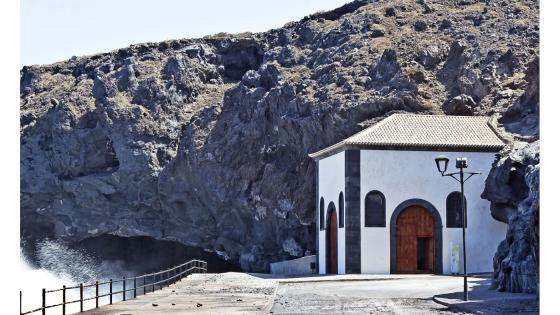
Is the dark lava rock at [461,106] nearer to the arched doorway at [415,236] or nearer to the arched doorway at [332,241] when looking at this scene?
the arched doorway at [332,241]

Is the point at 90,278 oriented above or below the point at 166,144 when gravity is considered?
below

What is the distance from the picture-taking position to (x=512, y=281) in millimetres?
26641

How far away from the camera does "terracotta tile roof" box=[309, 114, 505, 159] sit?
44906 millimetres

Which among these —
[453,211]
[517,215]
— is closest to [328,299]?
[517,215]

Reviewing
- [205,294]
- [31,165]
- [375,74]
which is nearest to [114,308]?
[205,294]

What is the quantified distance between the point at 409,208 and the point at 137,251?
123ft

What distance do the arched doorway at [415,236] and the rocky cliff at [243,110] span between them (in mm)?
11137

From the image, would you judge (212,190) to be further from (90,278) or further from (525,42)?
(525,42)

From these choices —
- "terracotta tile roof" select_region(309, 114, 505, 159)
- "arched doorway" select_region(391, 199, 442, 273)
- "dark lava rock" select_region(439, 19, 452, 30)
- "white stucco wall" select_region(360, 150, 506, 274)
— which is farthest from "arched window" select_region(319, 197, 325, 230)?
"dark lava rock" select_region(439, 19, 452, 30)

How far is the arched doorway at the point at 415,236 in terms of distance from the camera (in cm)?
4472

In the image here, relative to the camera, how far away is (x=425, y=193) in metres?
45.0

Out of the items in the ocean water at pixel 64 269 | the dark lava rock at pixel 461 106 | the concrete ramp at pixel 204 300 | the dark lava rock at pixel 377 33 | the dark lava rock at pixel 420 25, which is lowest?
the ocean water at pixel 64 269

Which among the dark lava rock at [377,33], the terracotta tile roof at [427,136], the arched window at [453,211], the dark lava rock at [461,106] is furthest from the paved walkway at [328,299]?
the dark lava rock at [377,33]
